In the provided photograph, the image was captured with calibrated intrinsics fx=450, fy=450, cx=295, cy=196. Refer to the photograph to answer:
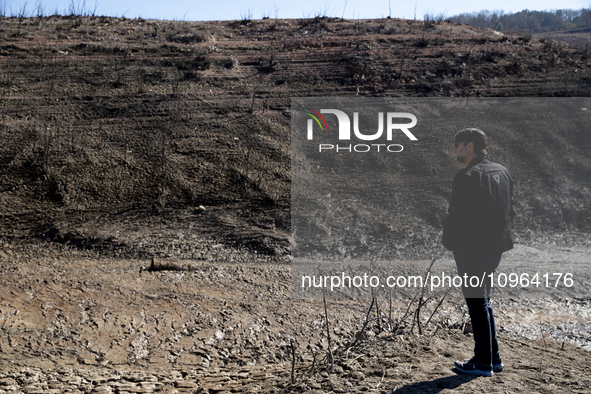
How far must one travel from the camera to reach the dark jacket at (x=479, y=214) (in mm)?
3021

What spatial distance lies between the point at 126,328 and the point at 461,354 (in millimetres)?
3288

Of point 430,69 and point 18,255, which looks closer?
point 18,255

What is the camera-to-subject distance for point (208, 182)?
9047 mm

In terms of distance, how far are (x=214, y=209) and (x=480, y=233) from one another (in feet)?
19.8

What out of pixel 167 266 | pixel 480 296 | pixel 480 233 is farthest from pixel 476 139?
pixel 167 266

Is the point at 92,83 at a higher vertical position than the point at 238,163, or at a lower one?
higher

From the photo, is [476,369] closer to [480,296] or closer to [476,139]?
[480,296]

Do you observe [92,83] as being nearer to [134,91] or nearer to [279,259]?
[134,91]

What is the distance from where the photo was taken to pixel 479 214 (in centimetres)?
303

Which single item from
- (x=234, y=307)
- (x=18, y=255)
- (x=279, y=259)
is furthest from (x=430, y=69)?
(x=18, y=255)

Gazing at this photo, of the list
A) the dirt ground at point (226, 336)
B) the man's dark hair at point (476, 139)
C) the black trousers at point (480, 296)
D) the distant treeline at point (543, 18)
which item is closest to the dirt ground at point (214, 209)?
the dirt ground at point (226, 336)

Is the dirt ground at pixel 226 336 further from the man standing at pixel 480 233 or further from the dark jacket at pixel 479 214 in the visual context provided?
the dark jacket at pixel 479 214

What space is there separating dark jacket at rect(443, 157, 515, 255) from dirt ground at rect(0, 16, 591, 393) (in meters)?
0.93

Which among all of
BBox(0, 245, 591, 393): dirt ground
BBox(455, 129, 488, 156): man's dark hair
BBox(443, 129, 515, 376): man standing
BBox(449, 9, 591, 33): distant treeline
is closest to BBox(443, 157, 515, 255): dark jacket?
BBox(443, 129, 515, 376): man standing
